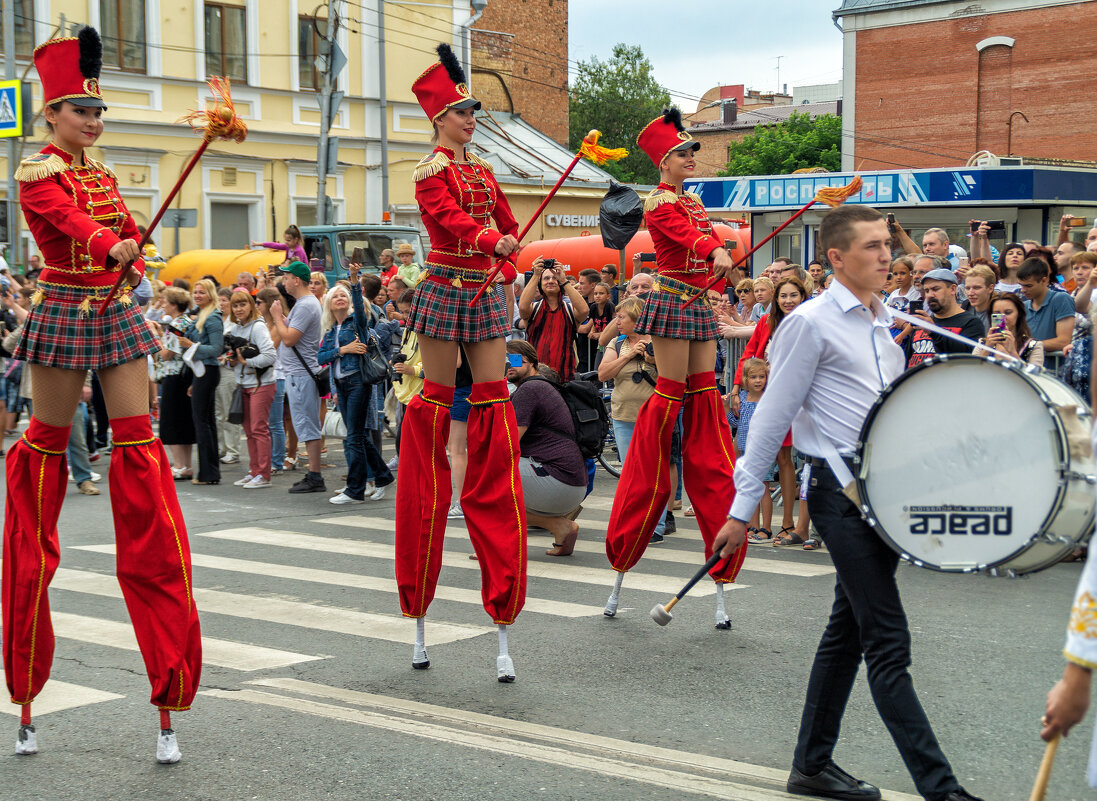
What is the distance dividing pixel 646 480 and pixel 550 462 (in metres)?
2.29

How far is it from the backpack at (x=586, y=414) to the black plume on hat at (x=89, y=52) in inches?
201

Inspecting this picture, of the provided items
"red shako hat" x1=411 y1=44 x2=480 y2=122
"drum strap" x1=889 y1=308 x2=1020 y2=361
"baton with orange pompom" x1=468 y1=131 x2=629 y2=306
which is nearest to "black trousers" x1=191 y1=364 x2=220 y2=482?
"red shako hat" x1=411 y1=44 x2=480 y2=122

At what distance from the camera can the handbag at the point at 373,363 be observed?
11914 mm

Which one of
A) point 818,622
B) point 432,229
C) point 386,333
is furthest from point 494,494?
point 386,333

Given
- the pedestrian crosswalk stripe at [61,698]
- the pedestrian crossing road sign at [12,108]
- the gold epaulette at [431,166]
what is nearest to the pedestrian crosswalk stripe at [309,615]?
the pedestrian crosswalk stripe at [61,698]

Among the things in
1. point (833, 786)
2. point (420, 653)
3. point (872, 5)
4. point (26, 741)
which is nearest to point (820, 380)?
point (833, 786)

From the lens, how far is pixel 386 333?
12328 millimetres

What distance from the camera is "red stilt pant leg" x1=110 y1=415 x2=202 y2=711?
4906mm

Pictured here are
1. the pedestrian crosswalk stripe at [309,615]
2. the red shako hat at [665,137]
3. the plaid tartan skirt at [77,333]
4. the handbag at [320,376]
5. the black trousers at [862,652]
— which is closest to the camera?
the black trousers at [862,652]

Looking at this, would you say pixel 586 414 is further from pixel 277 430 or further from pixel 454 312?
pixel 277 430

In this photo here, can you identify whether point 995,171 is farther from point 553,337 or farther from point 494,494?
point 494,494

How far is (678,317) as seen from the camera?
7.09 metres

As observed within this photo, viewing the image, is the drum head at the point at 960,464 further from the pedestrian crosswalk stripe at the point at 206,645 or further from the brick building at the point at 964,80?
the brick building at the point at 964,80

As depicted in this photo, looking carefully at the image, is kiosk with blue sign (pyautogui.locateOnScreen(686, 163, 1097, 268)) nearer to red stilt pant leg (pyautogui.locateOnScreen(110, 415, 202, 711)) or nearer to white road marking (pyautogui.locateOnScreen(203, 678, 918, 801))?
white road marking (pyautogui.locateOnScreen(203, 678, 918, 801))
